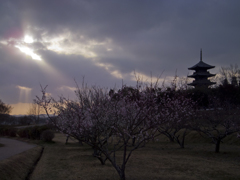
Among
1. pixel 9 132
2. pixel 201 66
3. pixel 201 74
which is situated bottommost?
pixel 9 132

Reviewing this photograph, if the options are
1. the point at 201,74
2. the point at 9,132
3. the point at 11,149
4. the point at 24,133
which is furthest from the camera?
the point at 201,74

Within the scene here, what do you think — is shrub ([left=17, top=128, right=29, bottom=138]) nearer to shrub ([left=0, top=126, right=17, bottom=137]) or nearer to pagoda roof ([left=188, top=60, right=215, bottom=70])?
shrub ([left=0, top=126, right=17, bottom=137])

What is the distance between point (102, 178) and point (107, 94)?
5311 millimetres

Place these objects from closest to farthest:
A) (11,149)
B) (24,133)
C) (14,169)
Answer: (14,169), (11,149), (24,133)


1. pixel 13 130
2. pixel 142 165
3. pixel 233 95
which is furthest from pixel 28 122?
pixel 142 165

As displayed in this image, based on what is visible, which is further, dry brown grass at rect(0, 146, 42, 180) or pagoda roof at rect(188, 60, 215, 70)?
pagoda roof at rect(188, 60, 215, 70)

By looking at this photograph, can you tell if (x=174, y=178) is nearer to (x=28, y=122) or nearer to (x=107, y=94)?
(x=107, y=94)

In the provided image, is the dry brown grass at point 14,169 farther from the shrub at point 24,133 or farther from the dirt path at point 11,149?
the shrub at point 24,133

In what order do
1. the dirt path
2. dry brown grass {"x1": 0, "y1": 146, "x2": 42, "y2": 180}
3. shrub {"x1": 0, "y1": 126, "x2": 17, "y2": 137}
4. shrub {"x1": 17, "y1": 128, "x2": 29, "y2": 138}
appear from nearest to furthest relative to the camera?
dry brown grass {"x1": 0, "y1": 146, "x2": 42, "y2": 180} → the dirt path → shrub {"x1": 17, "y1": 128, "x2": 29, "y2": 138} → shrub {"x1": 0, "y1": 126, "x2": 17, "y2": 137}

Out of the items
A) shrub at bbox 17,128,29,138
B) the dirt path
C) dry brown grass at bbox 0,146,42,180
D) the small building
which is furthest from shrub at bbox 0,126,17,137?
the small building

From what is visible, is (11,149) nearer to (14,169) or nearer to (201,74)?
(14,169)

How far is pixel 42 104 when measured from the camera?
806 centimetres

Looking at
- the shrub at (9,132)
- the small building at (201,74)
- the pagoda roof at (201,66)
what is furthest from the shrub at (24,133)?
the pagoda roof at (201,66)

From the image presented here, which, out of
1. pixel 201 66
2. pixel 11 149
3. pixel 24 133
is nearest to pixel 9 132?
pixel 24 133
